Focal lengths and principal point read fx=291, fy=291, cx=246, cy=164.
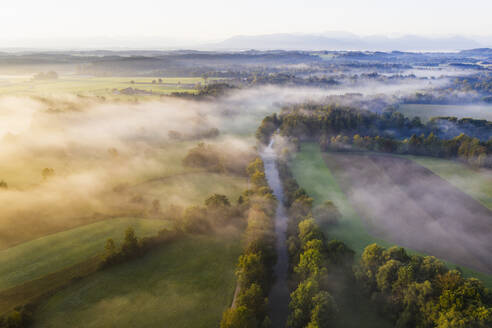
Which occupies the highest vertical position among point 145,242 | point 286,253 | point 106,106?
point 106,106

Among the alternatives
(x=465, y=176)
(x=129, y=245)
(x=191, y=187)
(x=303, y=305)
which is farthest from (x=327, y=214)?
(x=465, y=176)

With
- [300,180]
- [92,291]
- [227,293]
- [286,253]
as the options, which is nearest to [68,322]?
[92,291]

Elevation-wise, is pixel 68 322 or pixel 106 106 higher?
pixel 106 106

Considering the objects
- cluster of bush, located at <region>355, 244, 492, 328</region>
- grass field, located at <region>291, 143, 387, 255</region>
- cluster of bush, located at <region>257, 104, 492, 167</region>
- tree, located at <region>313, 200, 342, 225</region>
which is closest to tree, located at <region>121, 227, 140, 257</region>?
tree, located at <region>313, 200, 342, 225</region>

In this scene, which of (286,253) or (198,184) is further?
(198,184)

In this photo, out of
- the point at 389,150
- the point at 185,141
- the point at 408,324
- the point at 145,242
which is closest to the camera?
the point at 408,324

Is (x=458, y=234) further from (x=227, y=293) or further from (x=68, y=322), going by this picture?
(x=68, y=322)

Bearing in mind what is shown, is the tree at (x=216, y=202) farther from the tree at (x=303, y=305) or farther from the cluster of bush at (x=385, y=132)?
the cluster of bush at (x=385, y=132)
